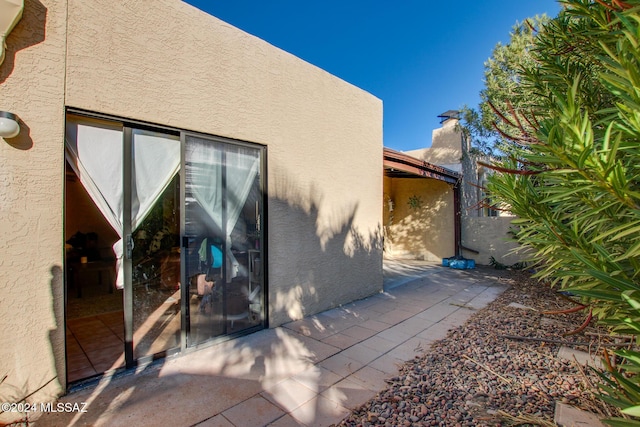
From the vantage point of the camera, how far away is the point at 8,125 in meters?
2.77

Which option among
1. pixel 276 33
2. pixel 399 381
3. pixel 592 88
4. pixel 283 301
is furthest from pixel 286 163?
pixel 276 33

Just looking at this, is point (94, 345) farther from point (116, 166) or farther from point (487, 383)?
point (487, 383)

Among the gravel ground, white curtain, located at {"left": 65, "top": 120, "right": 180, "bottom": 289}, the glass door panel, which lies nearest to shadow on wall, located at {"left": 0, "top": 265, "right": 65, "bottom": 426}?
white curtain, located at {"left": 65, "top": 120, "right": 180, "bottom": 289}

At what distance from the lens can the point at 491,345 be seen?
4465mm

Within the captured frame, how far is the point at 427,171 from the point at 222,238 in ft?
25.7

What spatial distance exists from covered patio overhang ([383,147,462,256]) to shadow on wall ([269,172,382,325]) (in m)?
2.34

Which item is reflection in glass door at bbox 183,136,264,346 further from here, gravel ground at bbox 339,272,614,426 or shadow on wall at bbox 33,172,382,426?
gravel ground at bbox 339,272,614,426

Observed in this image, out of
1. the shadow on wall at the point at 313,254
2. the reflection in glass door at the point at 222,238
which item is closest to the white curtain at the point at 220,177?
the reflection in glass door at the point at 222,238

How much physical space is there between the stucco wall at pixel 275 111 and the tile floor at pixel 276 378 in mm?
889

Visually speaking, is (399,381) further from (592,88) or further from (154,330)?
(592,88)

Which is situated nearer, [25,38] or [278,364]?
[25,38]

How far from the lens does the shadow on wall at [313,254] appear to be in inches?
203

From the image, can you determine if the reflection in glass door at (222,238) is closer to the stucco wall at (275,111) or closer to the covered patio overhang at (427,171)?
the stucco wall at (275,111)

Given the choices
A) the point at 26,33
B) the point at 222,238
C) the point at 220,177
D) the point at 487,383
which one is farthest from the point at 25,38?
the point at 487,383
